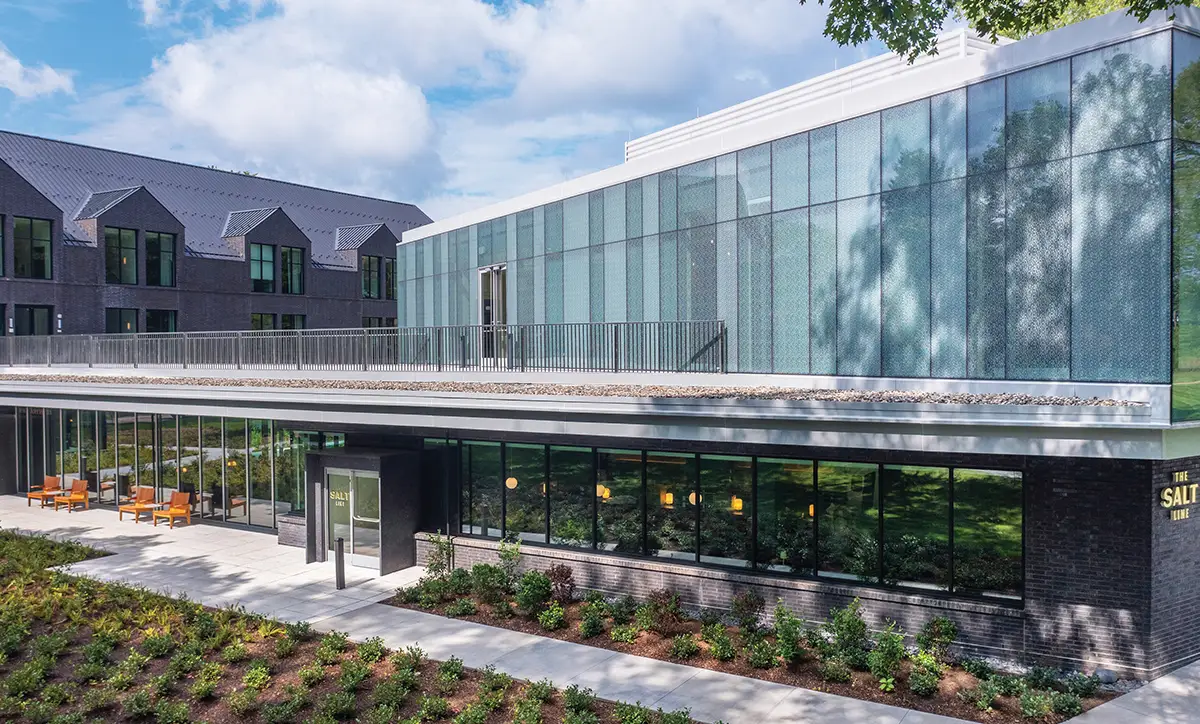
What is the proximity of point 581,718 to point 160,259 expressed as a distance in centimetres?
3361

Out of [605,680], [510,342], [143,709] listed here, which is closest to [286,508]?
[510,342]

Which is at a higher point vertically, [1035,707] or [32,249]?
[32,249]

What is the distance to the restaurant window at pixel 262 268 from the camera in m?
41.9

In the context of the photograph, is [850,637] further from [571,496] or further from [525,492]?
[525,492]

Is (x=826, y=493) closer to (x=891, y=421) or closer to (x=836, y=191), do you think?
(x=891, y=421)

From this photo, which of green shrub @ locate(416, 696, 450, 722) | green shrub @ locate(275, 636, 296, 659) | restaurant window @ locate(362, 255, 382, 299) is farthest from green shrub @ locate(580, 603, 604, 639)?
restaurant window @ locate(362, 255, 382, 299)

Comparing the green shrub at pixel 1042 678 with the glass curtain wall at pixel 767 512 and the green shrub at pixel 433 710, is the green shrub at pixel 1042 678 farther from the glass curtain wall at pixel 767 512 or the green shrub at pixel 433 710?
the green shrub at pixel 433 710

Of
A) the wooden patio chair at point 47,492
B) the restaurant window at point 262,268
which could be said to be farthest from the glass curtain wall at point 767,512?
the restaurant window at point 262,268

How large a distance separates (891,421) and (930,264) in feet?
13.5

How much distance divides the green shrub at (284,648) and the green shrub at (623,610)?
5.08 m

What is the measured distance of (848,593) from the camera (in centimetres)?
1434

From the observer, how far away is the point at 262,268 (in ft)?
139

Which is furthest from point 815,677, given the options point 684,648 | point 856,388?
point 856,388

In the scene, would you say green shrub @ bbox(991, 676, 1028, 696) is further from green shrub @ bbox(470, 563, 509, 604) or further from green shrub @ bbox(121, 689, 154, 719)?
green shrub @ bbox(121, 689, 154, 719)
